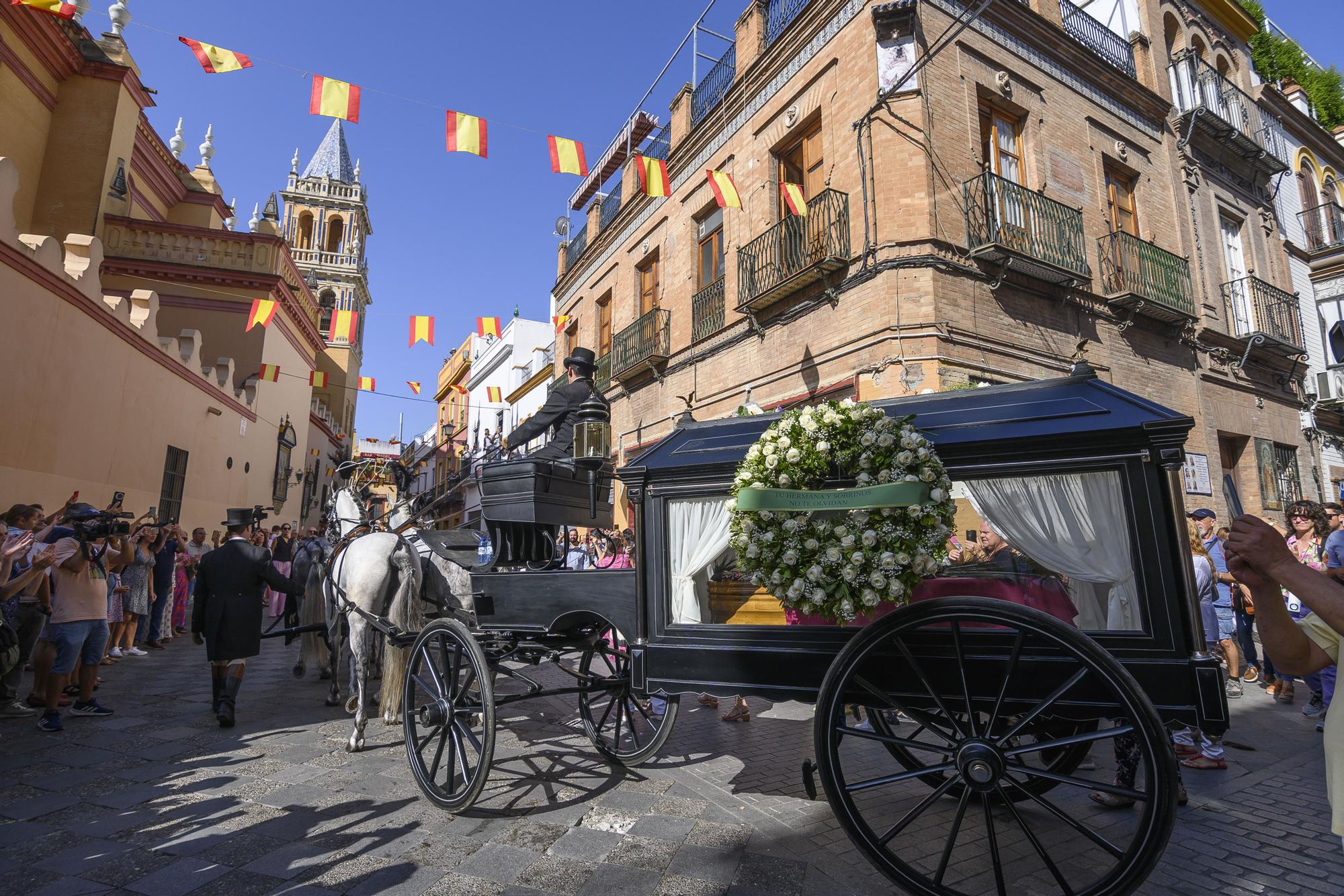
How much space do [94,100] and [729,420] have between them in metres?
17.2

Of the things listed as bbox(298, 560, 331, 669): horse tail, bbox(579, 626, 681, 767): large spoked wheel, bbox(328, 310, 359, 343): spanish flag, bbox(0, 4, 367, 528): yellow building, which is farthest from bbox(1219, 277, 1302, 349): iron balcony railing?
bbox(0, 4, 367, 528): yellow building

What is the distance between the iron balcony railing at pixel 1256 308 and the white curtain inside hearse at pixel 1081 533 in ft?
47.4

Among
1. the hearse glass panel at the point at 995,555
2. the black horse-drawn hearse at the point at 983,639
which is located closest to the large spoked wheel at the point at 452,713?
the black horse-drawn hearse at the point at 983,639

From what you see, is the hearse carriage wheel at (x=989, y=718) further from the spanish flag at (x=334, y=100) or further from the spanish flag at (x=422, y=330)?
the spanish flag at (x=422, y=330)

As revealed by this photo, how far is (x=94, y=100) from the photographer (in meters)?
13.7

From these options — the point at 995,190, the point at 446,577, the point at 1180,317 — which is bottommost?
the point at 446,577

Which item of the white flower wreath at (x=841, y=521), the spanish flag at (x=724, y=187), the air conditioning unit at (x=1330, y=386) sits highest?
Answer: the spanish flag at (x=724, y=187)

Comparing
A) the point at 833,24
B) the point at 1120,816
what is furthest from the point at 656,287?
the point at 1120,816

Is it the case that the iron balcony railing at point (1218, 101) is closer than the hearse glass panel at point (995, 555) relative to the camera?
No

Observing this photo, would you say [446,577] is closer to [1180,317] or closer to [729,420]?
[729,420]

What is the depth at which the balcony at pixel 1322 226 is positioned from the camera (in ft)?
54.0

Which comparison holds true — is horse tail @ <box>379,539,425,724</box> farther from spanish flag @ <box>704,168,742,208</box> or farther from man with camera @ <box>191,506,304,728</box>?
spanish flag @ <box>704,168,742,208</box>

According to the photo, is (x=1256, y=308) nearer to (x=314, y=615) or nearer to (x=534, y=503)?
(x=534, y=503)

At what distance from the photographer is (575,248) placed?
65.4 feet
